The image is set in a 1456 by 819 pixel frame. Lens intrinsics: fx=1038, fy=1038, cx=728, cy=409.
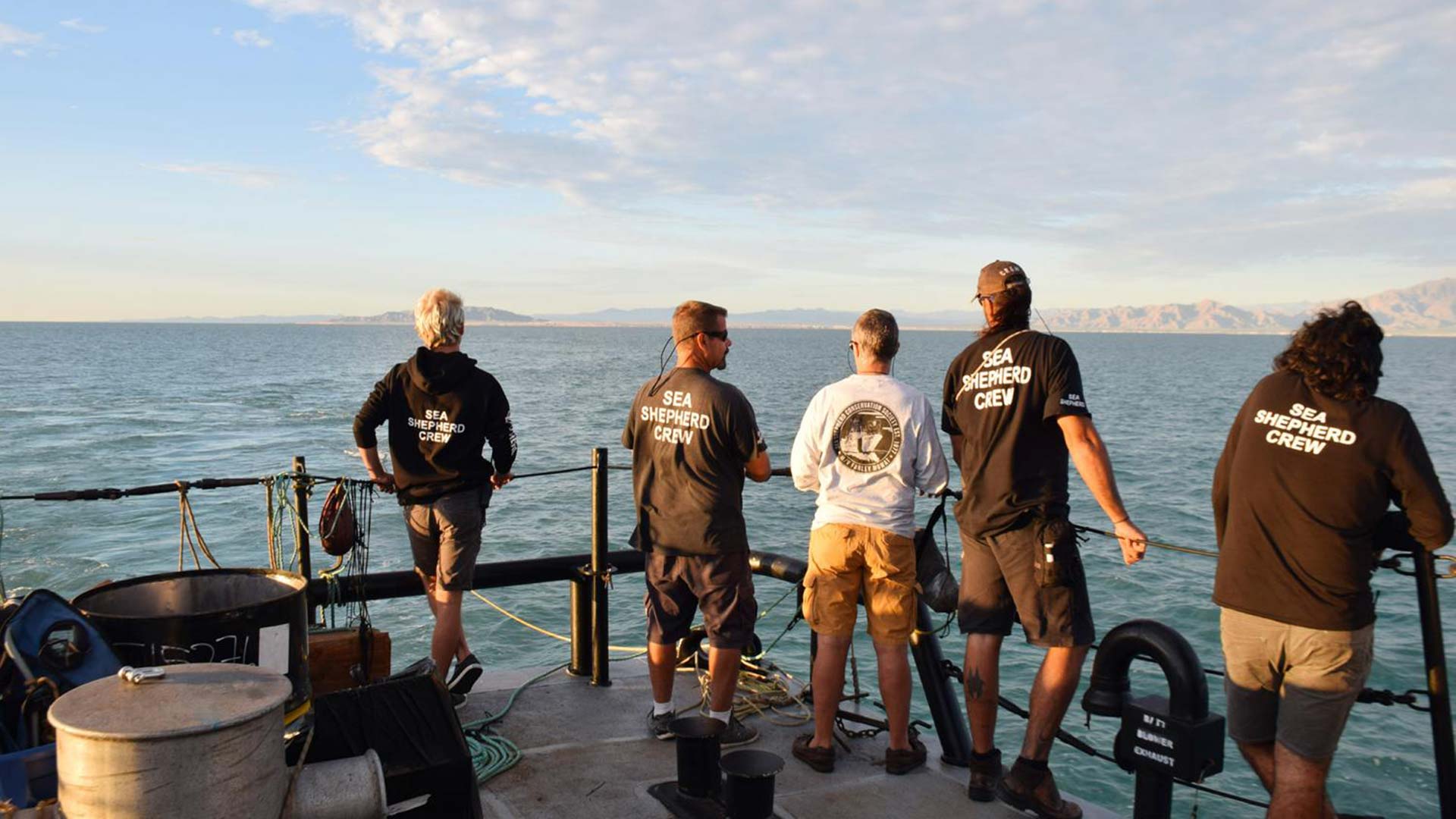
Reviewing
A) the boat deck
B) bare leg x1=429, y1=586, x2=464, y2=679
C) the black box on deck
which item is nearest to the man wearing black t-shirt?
the boat deck

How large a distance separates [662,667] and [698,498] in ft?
2.85

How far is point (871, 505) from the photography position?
4441mm

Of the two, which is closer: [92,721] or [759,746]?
[92,721]

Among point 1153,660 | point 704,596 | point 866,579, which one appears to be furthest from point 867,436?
point 1153,660

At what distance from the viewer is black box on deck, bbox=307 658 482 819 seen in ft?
11.3

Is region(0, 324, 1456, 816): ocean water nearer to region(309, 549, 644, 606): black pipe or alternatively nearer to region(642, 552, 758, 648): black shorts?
region(309, 549, 644, 606): black pipe

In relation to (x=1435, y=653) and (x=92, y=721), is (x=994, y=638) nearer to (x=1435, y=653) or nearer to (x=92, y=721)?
(x=1435, y=653)

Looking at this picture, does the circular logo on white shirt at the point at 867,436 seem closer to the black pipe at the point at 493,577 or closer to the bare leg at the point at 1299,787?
the black pipe at the point at 493,577

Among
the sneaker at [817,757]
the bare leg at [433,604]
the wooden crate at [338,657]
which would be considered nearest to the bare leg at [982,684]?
the sneaker at [817,757]

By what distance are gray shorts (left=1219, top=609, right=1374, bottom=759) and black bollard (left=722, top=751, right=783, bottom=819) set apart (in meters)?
1.69

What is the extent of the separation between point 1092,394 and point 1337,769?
172 ft

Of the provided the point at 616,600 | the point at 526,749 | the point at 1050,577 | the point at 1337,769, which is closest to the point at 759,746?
the point at 526,749

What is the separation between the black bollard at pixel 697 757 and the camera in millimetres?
4141

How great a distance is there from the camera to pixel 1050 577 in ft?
13.1
